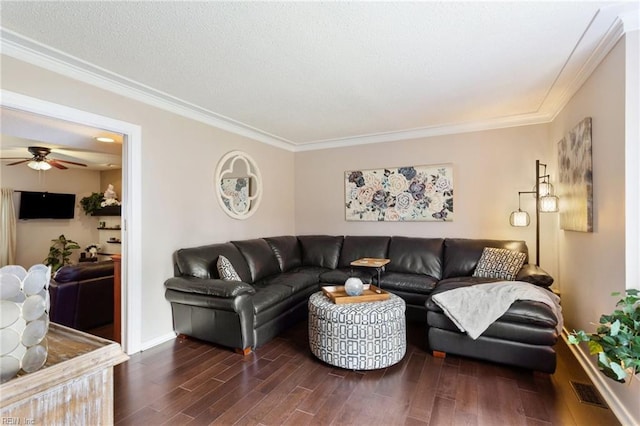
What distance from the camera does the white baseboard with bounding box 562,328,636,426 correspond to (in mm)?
1854

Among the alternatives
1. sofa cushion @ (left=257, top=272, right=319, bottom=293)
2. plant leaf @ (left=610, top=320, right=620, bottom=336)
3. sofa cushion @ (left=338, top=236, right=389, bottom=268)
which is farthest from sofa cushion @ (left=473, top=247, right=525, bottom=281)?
sofa cushion @ (left=257, top=272, right=319, bottom=293)

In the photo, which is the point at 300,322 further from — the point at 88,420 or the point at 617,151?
the point at 617,151

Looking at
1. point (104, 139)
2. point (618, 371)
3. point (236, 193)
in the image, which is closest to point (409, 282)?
point (618, 371)

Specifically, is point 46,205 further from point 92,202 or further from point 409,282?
point 409,282

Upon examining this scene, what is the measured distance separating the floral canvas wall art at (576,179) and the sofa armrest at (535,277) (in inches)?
19.8

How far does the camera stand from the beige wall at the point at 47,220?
19.1 ft

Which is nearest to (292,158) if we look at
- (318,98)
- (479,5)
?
(318,98)

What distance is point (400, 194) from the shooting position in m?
4.61

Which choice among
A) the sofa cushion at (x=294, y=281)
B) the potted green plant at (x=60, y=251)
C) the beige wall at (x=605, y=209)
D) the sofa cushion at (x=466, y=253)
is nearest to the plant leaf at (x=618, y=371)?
the beige wall at (x=605, y=209)

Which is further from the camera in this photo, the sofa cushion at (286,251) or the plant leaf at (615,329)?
the sofa cushion at (286,251)

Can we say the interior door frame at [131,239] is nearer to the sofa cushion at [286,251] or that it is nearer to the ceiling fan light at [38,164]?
the sofa cushion at [286,251]

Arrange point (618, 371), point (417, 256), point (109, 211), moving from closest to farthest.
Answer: point (618, 371)
point (417, 256)
point (109, 211)

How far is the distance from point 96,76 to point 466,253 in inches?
168

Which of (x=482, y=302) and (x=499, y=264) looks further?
(x=499, y=264)
